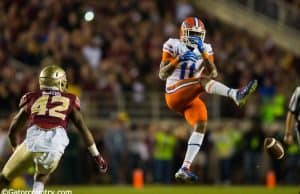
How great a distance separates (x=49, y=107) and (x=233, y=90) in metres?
2.60

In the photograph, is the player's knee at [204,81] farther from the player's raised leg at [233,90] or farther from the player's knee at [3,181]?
the player's knee at [3,181]

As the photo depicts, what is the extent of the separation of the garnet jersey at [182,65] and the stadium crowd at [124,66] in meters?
8.45

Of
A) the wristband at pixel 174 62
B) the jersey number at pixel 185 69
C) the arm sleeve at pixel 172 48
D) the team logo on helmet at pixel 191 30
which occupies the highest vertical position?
the team logo on helmet at pixel 191 30

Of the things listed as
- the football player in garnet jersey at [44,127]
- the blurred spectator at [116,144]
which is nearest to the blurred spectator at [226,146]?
the blurred spectator at [116,144]

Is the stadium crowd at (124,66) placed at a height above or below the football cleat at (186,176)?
above

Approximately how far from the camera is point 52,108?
38.8 ft

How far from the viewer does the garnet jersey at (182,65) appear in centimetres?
1341

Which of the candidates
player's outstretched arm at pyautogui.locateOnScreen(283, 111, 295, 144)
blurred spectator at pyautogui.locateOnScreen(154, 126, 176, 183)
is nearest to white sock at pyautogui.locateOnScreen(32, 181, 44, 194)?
player's outstretched arm at pyautogui.locateOnScreen(283, 111, 295, 144)

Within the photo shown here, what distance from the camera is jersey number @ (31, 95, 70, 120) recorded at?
38.8 ft

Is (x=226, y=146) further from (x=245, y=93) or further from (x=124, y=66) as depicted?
(x=245, y=93)

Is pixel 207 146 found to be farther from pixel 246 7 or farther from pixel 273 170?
pixel 246 7

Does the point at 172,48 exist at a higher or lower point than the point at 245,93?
higher

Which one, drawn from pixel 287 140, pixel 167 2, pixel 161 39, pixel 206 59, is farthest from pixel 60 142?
pixel 167 2

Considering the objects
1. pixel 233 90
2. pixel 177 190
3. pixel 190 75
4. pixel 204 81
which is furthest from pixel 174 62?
pixel 177 190
